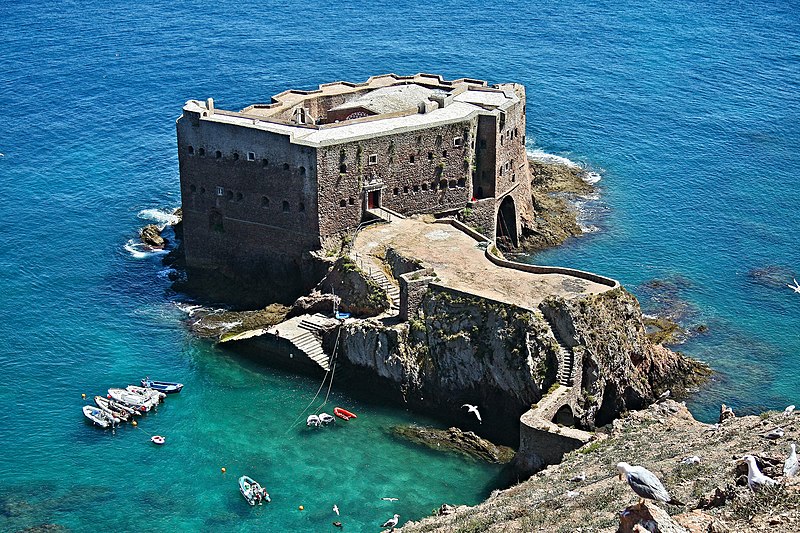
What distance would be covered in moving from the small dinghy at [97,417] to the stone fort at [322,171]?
66.1 feet

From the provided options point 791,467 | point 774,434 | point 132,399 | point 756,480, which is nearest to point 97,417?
point 132,399

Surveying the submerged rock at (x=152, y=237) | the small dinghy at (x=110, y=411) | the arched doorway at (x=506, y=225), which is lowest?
the small dinghy at (x=110, y=411)

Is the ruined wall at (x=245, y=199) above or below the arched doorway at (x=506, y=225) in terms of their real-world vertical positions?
above

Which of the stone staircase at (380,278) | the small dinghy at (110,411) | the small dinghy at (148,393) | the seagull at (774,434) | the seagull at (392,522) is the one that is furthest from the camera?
the stone staircase at (380,278)

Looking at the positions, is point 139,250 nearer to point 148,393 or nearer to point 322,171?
point 322,171

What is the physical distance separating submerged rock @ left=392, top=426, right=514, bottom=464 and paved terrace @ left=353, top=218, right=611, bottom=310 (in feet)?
31.0

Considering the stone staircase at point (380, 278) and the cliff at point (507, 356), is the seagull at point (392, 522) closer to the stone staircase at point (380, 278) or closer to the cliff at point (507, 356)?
the cliff at point (507, 356)

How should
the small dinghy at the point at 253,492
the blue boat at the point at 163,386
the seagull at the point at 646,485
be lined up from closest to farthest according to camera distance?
the seagull at the point at 646,485, the small dinghy at the point at 253,492, the blue boat at the point at 163,386

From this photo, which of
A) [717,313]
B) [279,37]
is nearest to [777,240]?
[717,313]

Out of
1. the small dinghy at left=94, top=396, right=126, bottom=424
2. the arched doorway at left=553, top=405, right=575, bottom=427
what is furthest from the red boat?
the small dinghy at left=94, top=396, right=126, bottom=424

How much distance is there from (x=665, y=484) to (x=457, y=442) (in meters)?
25.3

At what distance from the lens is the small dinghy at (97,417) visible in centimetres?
8138

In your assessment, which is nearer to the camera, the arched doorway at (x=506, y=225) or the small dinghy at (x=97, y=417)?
the small dinghy at (x=97, y=417)

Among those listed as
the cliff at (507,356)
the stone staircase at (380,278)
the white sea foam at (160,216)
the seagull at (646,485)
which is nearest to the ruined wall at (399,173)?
the stone staircase at (380,278)
